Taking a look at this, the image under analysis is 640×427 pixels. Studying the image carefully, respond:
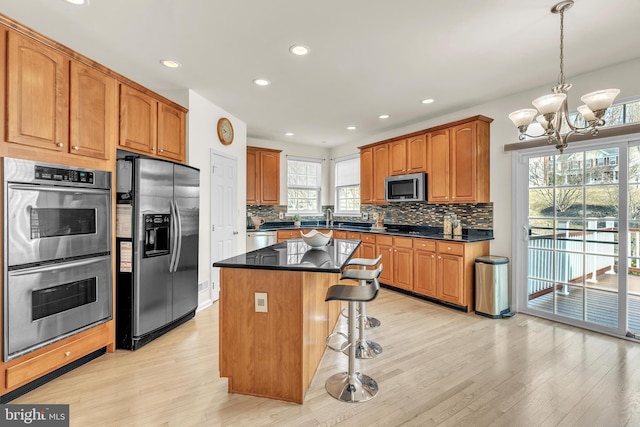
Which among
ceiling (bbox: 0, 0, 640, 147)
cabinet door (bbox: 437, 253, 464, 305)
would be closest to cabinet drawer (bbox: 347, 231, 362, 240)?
cabinet door (bbox: 437, 253, 464, 305)

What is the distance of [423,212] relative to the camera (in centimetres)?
508

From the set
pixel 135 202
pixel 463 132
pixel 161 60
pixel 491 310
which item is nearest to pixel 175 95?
pixel 161 60

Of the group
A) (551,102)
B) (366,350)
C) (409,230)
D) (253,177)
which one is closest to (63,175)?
(366,350)

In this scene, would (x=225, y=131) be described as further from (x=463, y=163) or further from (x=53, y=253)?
(x=463, y=163)

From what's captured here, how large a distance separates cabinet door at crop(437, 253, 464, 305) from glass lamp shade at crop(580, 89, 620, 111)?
2285 mm

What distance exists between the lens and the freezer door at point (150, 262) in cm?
273

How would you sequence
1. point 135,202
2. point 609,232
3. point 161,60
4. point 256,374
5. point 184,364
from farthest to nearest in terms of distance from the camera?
point 609,232
point 161,60
point 135,202
point 184,364
point 256,374

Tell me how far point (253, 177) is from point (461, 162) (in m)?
3.58

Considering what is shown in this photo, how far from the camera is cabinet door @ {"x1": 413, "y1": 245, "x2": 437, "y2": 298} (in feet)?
13.7

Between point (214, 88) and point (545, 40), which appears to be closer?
point (545, 40)

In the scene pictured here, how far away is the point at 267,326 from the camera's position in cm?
207

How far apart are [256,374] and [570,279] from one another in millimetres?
3585

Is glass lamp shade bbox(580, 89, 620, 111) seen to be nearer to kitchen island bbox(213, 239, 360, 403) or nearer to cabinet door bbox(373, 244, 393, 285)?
kitchen island bbox(213, 239, 360, 403)

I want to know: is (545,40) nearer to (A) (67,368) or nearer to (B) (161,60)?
(B) (161,60)
